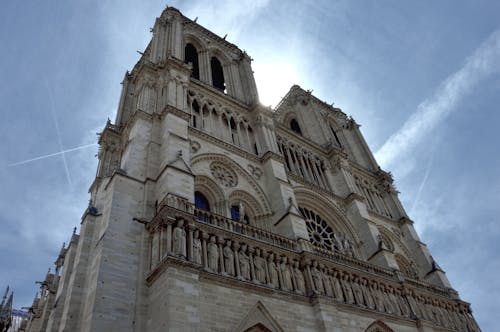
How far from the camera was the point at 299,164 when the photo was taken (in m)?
22.5

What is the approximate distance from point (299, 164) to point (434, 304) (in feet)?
31.5

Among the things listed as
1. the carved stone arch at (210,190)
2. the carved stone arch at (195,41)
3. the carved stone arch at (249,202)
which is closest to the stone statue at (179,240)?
the carved stone arch at (210,190)

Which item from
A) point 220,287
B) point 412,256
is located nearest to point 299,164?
point 412,256

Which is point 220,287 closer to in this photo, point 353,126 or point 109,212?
point 109,212

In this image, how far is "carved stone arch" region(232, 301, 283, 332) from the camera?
35.4 ft

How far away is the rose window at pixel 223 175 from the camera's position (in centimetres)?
1630

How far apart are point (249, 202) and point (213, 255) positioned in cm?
531

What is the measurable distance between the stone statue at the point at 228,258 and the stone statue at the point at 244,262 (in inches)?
13.6

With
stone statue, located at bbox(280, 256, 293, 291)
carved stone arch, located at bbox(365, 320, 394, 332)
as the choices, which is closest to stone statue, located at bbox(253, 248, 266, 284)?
stone statue, located at bbox(280, 256, 293, 291)

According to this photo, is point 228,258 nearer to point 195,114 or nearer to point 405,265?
point 195,114

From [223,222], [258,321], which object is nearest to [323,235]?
[223,222]

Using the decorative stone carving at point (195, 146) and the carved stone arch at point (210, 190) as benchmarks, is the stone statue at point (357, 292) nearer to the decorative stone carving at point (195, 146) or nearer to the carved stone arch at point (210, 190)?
the carved stone arch at point (210, 190)

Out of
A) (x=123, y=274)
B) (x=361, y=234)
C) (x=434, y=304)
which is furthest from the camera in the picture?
(x=361, y=234)

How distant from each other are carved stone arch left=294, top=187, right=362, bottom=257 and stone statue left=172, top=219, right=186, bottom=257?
9406 millimetres
